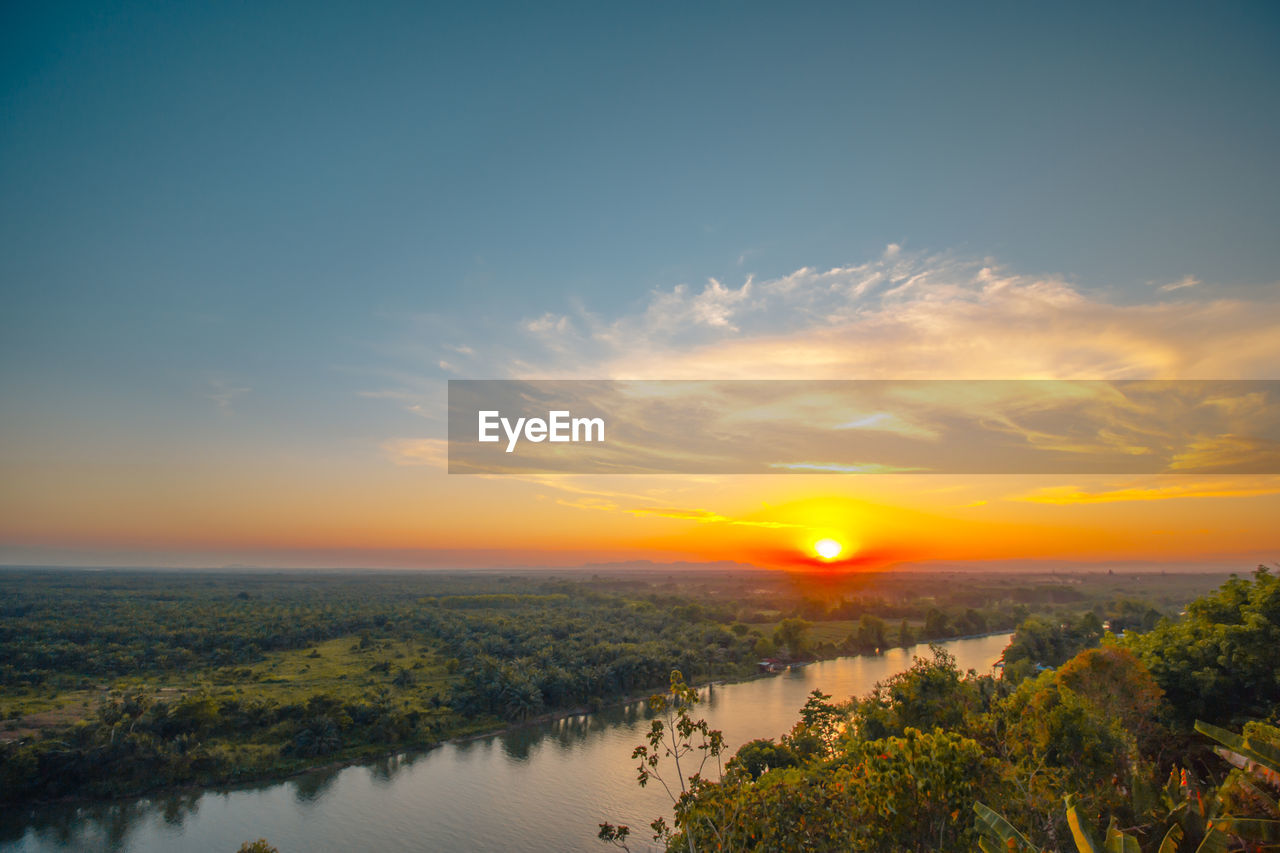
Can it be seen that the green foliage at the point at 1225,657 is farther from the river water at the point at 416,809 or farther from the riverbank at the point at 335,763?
the riverbank at the point at 335,763

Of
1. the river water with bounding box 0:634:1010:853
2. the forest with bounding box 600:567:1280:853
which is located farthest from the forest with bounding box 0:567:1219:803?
the forest with bounding box 600:567:1280:853

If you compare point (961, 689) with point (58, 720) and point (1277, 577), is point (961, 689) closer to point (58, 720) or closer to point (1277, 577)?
point (1277, 577)

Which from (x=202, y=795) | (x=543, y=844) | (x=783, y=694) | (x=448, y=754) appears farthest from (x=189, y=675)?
(x=783, y=694)

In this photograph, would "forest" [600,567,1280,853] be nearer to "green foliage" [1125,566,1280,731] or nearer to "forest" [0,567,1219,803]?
"green foliage" [1125,566,1280,731]

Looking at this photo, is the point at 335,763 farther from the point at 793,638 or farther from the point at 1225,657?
the point at 793,638

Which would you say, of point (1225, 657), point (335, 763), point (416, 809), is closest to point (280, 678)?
point (335, 763)

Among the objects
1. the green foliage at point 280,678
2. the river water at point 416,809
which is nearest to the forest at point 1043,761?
the river water at point 416,809

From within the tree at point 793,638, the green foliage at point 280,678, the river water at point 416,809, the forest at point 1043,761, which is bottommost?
the tree at point 793,638
